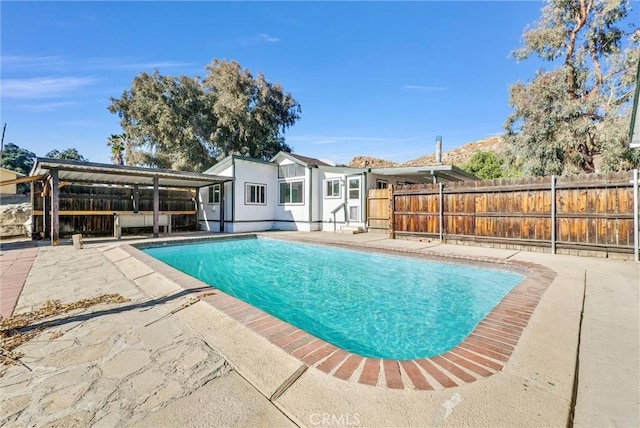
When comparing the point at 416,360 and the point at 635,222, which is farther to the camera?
the point at 635,222

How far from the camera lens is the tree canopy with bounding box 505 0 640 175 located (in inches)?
491

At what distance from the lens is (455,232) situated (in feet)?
30.2

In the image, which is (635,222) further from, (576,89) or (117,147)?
(117,147)

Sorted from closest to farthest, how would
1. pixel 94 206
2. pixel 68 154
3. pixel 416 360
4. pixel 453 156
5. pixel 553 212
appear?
pixel 416 360, pixel 553 212, pixel 94 206, pixel 453 156, pixel 68 154

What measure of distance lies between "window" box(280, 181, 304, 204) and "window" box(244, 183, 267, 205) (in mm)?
A: 967

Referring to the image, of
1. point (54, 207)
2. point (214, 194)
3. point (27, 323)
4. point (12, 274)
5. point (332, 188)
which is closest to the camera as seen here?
point (27, 323)

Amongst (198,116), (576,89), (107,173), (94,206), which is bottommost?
(94,206)

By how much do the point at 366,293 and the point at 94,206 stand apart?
13170mm

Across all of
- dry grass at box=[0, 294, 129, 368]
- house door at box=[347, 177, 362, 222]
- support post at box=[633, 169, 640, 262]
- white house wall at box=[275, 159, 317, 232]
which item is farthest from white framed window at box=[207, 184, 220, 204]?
support post at box=[633, 169, 640, 262]

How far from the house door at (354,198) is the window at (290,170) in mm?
2654

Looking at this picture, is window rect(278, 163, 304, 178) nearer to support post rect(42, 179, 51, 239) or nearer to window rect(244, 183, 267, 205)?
window rect(244, 183, 267, 205)

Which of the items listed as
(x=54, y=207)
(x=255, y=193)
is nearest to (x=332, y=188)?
(x=255, y=193)

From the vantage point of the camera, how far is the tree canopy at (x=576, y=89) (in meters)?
12.5

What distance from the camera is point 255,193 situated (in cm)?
1469
